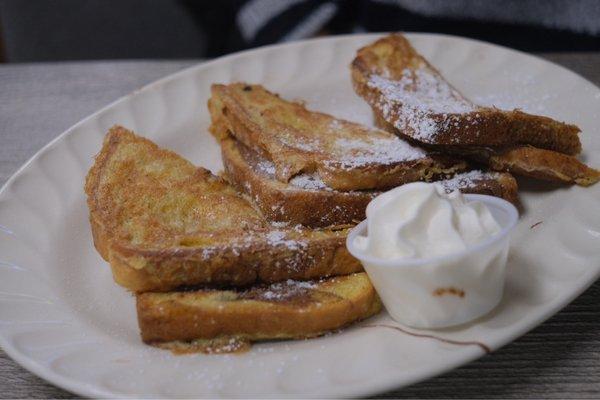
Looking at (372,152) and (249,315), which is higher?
(372,152)

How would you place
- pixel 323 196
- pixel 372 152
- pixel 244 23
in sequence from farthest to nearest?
pixel 244 23 < pixel 372 152 < pixel 323 196

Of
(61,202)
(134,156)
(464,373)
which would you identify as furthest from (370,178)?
(61,202)

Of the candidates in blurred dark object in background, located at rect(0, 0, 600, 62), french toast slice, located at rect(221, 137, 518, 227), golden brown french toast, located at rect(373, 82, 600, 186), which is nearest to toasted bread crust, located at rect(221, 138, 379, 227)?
french toast slice, located at rect(221, 137, 518, 227)

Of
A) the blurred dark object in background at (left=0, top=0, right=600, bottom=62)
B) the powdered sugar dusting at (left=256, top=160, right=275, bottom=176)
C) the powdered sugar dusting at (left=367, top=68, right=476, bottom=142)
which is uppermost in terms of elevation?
the powdered sugar dusting at (left=367, top=68, right=476, bottom=142)

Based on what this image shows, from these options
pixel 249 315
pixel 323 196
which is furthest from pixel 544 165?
pixel 249 315

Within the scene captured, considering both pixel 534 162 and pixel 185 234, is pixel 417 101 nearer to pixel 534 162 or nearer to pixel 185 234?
pixel 534 162

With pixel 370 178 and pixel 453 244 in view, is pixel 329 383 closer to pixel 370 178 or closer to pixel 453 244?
pixel 453 244

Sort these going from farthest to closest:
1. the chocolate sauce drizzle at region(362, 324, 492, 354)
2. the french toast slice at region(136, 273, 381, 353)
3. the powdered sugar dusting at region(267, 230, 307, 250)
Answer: the powdered sugar dusting at region(267, 230, 307, 250) < the french toast slice at region(136, 273, 381, 353) < the chocolate sauce drizzle at region(362, 324, 492, 354)

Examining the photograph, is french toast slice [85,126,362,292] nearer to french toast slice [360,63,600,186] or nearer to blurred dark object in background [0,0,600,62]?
french toast slice [360,63,600,186]
